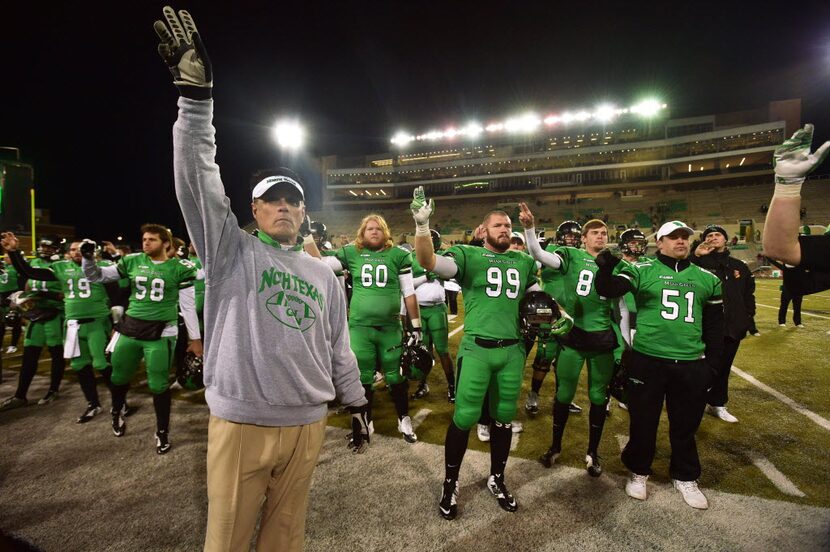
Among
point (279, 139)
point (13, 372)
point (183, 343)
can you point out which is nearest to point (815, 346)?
point (183, 343)

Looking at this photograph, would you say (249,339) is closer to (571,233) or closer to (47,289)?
(571,233)

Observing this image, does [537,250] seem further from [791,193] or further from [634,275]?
[791,193]

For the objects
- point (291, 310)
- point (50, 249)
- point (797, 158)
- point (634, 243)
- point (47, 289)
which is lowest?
point (47, 289)

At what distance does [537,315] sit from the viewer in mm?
3312

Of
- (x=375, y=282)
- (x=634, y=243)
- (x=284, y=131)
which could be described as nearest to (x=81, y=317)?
(x=375, y=282)

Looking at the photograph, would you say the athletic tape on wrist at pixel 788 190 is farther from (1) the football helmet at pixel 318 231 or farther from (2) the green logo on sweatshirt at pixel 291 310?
(1) the football helmet at pixel 318 231

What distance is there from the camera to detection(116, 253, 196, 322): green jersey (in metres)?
4.46

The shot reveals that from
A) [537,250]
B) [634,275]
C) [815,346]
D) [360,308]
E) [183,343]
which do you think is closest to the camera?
[634,275]

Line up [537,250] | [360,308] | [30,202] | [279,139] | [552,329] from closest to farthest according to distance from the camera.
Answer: [552,329] < [537,250] < [360,308] < [30,202] < [279,139]

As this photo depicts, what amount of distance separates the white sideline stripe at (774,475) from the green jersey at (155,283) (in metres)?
6.75

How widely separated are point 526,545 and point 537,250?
279 centimetres

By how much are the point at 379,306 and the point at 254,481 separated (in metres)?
2.92

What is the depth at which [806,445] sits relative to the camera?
14.4ft

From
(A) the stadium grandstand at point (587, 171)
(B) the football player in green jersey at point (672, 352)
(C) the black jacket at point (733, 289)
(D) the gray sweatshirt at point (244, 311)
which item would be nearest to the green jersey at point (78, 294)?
(D) the gray sweatshirt at point (244, 311)
